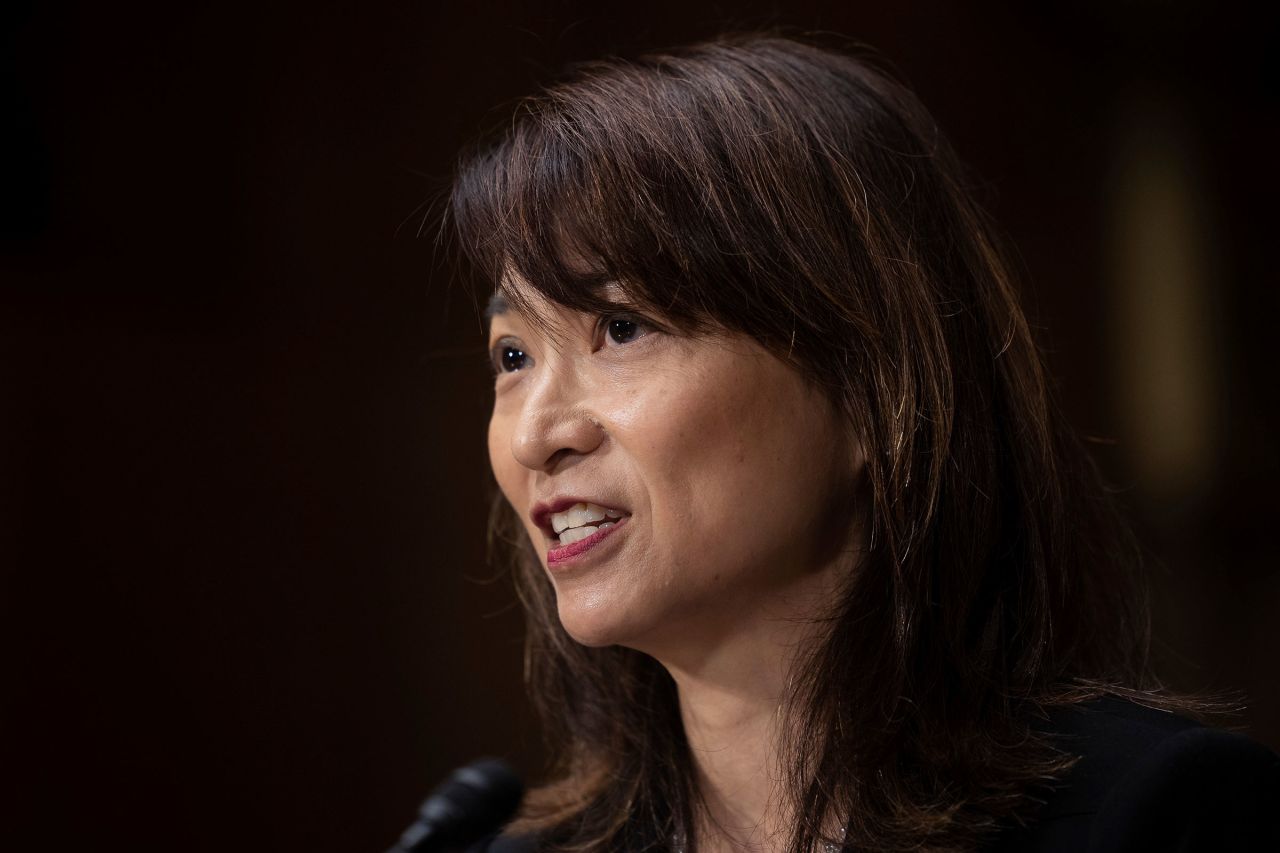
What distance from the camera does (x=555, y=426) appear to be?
5.20 feet

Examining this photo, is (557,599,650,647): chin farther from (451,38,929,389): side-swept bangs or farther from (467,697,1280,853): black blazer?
(467,697,1280,853): black blazer

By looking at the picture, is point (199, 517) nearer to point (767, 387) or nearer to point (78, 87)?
point (78, 87)

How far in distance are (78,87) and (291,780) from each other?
1.83 metres

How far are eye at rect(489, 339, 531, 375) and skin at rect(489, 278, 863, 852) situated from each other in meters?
0.08

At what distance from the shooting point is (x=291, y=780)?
11.4 feet

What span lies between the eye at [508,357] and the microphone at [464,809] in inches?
20.4

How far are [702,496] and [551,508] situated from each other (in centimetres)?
21

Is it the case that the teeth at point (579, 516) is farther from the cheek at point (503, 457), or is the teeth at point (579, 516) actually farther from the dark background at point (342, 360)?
the dark background at point (342, 360)

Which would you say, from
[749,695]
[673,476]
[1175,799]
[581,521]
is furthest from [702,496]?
[1175,799]

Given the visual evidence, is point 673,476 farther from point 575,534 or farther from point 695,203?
point 695,203

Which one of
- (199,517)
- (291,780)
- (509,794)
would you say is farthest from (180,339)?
(509,794)

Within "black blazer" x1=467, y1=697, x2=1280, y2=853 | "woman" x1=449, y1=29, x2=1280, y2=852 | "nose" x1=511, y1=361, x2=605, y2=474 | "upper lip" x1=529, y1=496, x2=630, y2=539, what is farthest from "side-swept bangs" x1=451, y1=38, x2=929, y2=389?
"black blazer" x1=467, y1=697, x2=1280, y2=853

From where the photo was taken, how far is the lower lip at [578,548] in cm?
158

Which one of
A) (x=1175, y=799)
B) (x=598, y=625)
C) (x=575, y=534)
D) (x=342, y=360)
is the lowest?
(x=1175, y=799)
